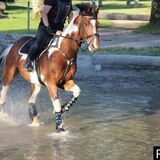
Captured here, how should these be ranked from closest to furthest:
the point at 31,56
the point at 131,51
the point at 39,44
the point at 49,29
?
the point at 49,29 < the point at 39,44 < the point at 31,56 < the point at 131,51

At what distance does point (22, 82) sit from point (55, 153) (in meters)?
7.73

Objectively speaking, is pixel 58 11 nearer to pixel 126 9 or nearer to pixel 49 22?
pixel 49 22

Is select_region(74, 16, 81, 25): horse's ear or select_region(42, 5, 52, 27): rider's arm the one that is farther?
select_region(42, 5, 52, 27): rider's arm

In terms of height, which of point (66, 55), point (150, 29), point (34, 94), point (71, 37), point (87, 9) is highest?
point (87, 9)

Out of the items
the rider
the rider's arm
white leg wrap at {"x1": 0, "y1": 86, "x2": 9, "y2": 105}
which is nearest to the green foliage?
white leg wrap at {"x1": 0, "y1": 86, "x2": 9, "y2": 105}

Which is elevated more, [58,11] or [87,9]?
[87,9]

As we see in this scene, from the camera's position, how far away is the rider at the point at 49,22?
1000 cm

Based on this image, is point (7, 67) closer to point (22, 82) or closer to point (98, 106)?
point (98, 106)

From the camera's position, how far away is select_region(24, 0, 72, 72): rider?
10000 mm

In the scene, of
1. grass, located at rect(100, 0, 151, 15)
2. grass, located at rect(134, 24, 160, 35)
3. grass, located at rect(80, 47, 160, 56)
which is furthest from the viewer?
grass, located at rect(100, 0, 151, 15)

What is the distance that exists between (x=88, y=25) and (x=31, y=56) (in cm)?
132

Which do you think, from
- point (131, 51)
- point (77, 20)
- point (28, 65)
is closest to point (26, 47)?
point (28, 65)

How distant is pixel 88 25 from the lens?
31.7 feet

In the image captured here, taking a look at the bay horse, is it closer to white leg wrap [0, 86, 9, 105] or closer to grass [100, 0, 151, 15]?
white leg wrap [0, 86, 9, 105]
